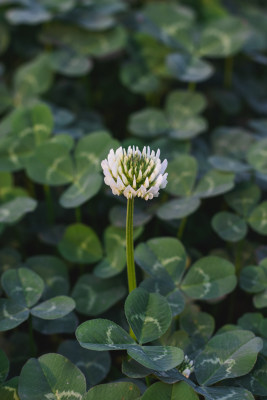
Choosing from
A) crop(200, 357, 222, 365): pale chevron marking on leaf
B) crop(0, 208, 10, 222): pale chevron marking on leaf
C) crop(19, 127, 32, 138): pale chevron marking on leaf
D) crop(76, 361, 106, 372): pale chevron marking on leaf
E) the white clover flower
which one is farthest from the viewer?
crop(19, 127, 32, 138): pale chevron marking on leaf

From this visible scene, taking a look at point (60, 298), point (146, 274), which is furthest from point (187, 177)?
point (60, 298)

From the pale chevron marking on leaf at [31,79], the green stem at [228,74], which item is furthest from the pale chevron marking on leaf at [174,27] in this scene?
the pale chevron marking on leaf at [31,79]

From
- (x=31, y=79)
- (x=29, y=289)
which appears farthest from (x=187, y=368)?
(x=31, y=79)

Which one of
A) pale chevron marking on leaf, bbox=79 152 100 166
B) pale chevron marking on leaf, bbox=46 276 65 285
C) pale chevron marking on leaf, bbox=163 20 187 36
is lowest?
pale chevron marking on leaf, bbox=46 276 65 285

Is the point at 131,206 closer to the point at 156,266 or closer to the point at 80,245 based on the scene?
the point at 156,266

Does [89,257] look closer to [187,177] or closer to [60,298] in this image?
[60,298]

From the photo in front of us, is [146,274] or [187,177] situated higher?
[187,177]

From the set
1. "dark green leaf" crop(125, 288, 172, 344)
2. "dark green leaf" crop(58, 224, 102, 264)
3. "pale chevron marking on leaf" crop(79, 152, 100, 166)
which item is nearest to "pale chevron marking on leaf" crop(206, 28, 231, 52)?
"pale chevron marking on leaf" crop(79, 152, 100, 166)

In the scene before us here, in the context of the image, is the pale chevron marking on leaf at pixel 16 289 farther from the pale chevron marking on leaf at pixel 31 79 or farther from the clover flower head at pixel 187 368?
the pale chevron marking on leaf at pixel 31 79

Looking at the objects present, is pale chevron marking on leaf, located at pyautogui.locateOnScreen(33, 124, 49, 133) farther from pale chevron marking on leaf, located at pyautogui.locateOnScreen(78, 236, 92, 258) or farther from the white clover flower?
the white clover flower
